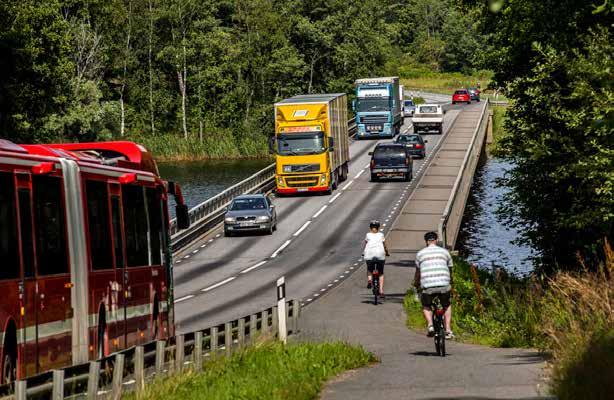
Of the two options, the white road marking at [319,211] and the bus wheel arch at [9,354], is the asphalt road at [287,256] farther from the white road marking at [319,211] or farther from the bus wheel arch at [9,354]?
the bus wheel arch at [9,354]

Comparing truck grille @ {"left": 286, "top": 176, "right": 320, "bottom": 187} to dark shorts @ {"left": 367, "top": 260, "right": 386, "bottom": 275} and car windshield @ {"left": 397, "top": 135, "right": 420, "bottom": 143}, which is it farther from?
dark shorts @ {"left": 367, "top": 260, "right": 386, "bottom": 275}

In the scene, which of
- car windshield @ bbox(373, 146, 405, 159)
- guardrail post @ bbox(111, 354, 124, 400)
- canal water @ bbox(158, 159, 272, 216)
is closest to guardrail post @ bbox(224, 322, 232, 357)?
guardrail post @ bbox(111, 354, 124, 400)

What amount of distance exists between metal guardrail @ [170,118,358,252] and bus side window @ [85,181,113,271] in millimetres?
29666

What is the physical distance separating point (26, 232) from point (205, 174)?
258ft

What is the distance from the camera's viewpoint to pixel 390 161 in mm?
64562

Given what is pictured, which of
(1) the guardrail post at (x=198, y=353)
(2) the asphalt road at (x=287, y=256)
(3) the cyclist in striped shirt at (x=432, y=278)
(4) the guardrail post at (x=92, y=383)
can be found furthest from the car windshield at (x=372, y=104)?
(4) the guardrail post at (x=92, y=383)

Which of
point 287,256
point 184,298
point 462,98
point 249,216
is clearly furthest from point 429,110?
point 184,298

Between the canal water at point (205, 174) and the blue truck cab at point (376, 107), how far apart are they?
9767 mm

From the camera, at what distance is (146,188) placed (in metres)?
19.4

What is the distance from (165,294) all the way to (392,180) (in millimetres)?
45511

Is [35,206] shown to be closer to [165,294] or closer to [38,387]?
[38,387]

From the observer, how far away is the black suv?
2537 inches

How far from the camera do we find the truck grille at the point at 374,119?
8583cm

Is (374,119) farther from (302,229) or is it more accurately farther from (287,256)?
(287,256)
